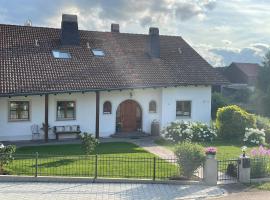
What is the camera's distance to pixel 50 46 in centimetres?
2562

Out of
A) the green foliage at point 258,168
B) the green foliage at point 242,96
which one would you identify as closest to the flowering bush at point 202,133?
the green foliage at point 258,168

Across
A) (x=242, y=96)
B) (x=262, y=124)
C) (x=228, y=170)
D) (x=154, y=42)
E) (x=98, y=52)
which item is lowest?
(x=228, y=170)

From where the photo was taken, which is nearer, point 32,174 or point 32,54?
point 32,174

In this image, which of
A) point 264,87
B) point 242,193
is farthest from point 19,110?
point 264,87

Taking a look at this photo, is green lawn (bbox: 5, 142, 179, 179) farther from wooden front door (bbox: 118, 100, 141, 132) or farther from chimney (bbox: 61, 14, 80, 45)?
chimney (bbox: 61, 14, 80, 45)

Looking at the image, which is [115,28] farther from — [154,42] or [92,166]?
[92,166]

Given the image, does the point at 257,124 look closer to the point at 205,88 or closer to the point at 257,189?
the point at 205,88

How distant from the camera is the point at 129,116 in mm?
26391

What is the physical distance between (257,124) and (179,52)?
7691mm

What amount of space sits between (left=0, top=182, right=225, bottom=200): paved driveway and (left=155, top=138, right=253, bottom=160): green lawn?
5707 millimetres

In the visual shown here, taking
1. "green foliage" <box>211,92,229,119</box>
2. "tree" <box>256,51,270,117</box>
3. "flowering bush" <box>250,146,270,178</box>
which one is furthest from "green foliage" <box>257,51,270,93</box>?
"flowering bush" <box>250,146,270,178</box>

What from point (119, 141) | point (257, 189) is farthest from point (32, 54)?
point (257, 189)

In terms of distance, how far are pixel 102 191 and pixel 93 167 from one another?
2.59 metres

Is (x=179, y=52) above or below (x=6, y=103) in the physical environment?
above
